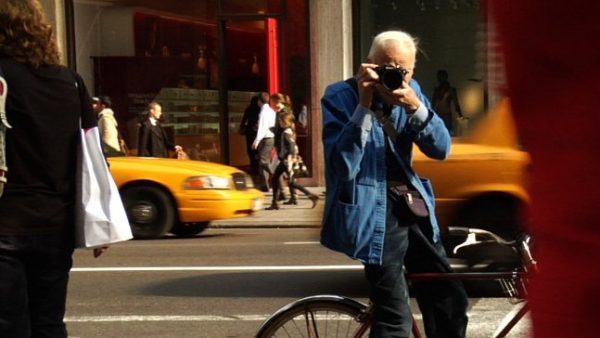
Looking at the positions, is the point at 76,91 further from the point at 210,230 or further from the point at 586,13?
the point at 210,230

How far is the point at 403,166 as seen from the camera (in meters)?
4.13

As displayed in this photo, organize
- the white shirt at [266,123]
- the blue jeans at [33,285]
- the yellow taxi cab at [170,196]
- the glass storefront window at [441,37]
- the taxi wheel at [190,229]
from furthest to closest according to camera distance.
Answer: the glass storefront window at [441,37] < the white shirt at [266,123] < the taxi wheel at [190,229] < the yellow taxi cab at [170,196] < the blue jeans at [33,285]

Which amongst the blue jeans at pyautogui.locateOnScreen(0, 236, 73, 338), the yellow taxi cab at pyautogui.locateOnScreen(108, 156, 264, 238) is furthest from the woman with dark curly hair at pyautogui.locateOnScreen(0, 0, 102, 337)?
the yellow taxi cab at pyautogui.locateOnScreen(108, 156, 264, 238)

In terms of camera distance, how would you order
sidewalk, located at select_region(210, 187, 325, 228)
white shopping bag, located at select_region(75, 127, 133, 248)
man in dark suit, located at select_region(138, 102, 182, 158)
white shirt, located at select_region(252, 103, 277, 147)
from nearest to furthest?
white shopping bag, located at select_region(75, 127, 133, 248) < sidewalk, located at select_region(210, 187, 325, 228) < man in dark suit, located at select_region(138, 102, 182, 158) < white shirt, located at select_region(252, 103, 277, 147)

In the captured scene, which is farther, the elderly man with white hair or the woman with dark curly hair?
the elderly man with white hair

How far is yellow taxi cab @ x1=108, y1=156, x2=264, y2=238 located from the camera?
12977 millimetres

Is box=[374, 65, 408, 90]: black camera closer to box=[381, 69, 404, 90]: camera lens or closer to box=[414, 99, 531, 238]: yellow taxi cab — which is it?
box=[381, 69, 404, 90]: camera lens

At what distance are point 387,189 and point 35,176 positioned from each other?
125cm

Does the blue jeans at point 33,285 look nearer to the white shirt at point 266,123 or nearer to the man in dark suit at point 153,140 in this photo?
the man in dark suit at point 153,140

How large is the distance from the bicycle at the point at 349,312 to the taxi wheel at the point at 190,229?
29.4 feet

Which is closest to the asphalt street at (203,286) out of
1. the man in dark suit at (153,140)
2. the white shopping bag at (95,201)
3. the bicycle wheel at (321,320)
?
the bicycle wheel at (321,320)

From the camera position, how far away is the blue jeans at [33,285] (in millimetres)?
3727

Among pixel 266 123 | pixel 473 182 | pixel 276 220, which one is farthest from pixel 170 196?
pixel 473 182

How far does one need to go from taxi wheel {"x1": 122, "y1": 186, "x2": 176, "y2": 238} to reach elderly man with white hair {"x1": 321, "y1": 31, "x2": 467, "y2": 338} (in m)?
8.98
